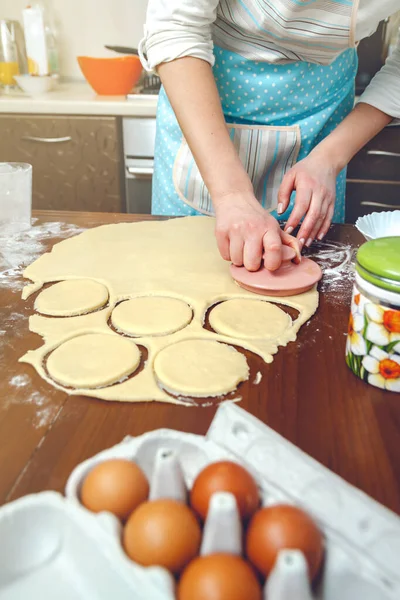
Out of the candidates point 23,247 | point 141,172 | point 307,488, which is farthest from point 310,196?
point 141,172

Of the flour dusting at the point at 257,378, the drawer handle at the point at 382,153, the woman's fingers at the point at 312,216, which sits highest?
the drawer handle at the point at 382,153

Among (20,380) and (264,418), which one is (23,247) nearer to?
(20,380)

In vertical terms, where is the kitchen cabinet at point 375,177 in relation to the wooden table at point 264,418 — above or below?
above

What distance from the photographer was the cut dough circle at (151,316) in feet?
2.68

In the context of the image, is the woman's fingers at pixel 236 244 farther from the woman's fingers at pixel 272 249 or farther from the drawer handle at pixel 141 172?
the drawer handle at pixel 141 172

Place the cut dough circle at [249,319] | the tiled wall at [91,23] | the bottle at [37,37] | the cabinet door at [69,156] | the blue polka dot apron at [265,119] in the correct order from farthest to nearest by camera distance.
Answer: the tiled wall at [91,23]
the bottle at [37,37]
the cabinet door at [69,156]
the blue polka dot apron at [265,119]
the cut dough circle at [249,319]

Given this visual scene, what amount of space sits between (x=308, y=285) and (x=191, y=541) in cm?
59

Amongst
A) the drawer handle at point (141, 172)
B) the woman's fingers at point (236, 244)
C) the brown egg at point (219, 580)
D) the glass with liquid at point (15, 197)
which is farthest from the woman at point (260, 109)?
A: the drawer handle at point (141, 172)

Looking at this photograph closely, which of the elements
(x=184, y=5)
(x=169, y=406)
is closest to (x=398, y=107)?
(x=184, y=5)

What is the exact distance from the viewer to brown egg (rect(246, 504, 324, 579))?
1.27ft

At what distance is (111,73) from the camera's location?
7.22 feet

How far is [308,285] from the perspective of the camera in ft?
3.00

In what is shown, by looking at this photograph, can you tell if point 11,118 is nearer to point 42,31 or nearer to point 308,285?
point 42,31

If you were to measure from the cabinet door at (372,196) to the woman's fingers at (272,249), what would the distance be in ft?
4.24
